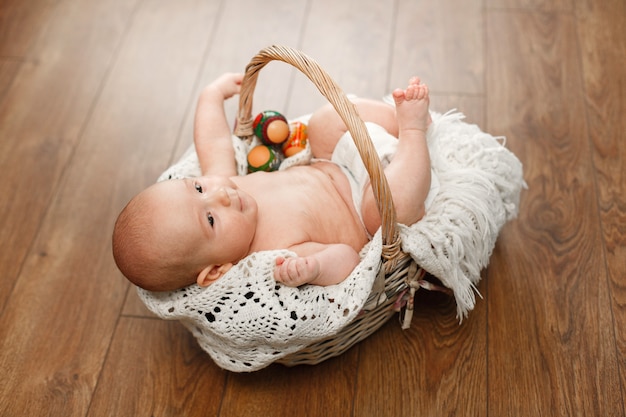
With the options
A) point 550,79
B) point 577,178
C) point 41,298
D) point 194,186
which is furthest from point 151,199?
point 550,79

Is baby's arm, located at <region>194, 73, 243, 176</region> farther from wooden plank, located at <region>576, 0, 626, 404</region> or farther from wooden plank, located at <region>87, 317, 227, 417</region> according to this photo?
wooden plank, located at <region>576, 0, 626, 404</region>

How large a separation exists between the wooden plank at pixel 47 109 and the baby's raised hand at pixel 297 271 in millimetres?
642

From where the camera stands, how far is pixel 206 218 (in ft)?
3.48

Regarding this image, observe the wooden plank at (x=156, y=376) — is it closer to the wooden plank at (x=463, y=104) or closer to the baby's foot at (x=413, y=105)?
the baby's foot at (x=413, y=105)

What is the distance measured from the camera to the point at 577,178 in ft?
4.59

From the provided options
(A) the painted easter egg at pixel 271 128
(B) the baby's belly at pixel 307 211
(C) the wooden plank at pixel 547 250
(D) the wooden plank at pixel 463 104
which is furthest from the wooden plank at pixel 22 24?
(C) the wooden plank at pixel 547 250

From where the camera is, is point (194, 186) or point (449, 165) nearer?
point (194, 186)

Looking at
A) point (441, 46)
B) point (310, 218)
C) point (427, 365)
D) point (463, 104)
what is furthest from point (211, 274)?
point (441, 46)

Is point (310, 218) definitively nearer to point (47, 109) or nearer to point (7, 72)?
point (47, 109)

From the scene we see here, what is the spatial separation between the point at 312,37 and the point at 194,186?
2.47 feet

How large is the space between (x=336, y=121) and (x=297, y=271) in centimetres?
38

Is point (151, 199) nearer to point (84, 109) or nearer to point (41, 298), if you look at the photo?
point (41, 298)

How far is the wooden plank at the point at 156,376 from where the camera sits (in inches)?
46.4

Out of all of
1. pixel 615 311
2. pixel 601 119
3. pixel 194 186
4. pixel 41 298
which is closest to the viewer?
pixel 194 186
